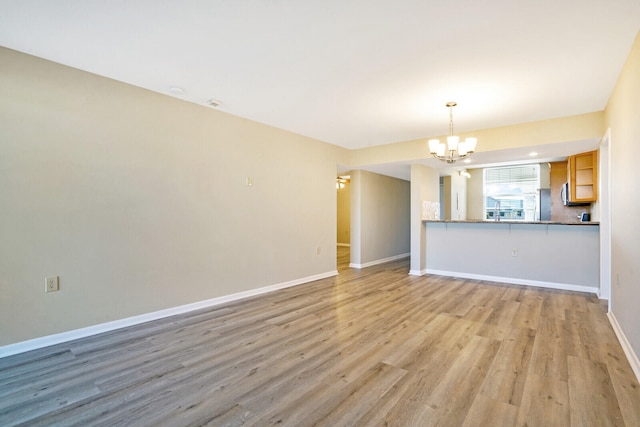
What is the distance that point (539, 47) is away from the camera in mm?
2420

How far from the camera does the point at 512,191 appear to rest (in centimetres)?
834

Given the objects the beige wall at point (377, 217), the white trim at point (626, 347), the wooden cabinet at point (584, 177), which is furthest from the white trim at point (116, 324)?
the wooden cabinet at point (584, 177)

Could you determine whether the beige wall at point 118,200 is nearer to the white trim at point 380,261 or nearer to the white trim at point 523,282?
the white trim at point 380,261

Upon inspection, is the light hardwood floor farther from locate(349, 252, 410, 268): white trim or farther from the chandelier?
locate(349, 252, 410, 268): white trim

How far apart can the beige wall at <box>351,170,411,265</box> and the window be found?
2.41 meters

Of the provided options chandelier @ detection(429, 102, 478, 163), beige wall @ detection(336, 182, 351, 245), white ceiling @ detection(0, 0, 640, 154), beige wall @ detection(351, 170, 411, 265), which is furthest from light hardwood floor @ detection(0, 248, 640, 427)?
beige wall @ detection(336, 182, 351, 245)

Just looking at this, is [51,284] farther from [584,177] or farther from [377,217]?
[584,177]

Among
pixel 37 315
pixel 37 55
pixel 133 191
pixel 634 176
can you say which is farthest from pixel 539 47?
pixel 37 315

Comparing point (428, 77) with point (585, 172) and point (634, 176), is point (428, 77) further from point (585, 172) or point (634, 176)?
point (585, 172)

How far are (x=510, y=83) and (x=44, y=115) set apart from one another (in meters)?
4.37

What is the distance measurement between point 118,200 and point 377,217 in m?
5.15

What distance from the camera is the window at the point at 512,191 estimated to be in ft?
26.3

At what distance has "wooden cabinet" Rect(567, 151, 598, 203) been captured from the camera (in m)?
4.61

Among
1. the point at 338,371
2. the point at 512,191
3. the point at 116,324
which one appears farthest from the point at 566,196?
the point at 116,324
